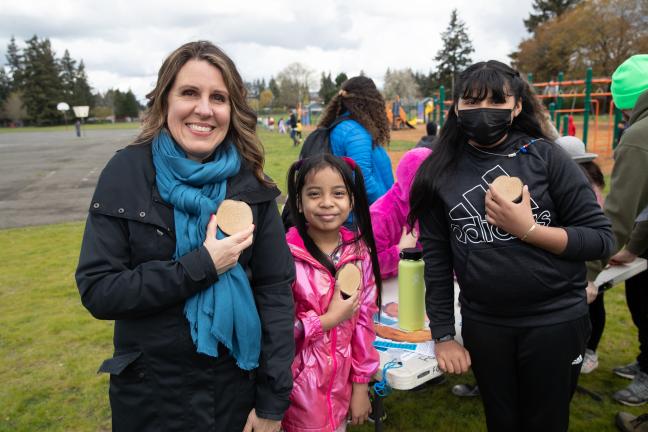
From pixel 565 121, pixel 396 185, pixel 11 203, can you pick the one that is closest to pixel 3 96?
pixel 11 203

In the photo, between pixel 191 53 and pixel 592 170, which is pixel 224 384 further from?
pixel 592 170

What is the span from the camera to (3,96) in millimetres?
79375

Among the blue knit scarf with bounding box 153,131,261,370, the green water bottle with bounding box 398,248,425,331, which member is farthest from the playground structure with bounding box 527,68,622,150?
the blue knit scarf with bounding box 153,131,261,370

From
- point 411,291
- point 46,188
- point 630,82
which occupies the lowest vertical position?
point 46,188

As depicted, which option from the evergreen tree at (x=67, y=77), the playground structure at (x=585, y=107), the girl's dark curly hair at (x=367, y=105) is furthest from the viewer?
the evergreen tree at (x=67, y=77)

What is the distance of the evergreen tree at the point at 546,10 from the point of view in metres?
54.3

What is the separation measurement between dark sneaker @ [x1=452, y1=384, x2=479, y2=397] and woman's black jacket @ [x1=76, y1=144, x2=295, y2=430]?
2.32 metres

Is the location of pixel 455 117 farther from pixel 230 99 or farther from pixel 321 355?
pixel 321 355

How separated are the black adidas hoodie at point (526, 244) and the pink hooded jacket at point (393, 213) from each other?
33.7 inches

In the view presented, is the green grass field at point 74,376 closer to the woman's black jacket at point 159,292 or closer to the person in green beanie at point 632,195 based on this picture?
the person in green beanie at point 632,195

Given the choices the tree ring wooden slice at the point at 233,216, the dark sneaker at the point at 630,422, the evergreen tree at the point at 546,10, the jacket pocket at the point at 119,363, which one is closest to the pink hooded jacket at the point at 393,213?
the tree ring wooden slice at the point at 233,216

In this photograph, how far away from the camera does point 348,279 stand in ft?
6.34

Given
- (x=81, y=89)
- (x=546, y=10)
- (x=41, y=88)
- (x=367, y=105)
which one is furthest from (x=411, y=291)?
(x=81, y=89)

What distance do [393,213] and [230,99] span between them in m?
1.43
